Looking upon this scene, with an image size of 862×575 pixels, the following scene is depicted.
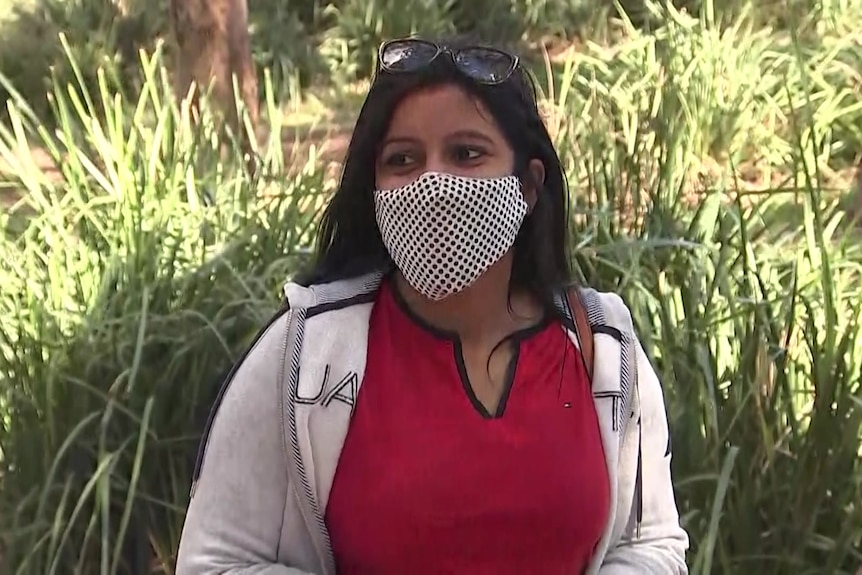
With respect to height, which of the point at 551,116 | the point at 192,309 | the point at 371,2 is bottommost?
the point at 192,309

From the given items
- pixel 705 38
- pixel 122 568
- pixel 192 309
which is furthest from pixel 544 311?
pixel 705 38

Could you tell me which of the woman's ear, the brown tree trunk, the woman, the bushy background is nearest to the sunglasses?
the woman

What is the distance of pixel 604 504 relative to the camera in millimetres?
1453

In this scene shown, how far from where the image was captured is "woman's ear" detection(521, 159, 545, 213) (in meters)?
1.52

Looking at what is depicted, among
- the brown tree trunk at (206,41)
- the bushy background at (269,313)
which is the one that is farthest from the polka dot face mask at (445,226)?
the brown tree trunk at (206,41)

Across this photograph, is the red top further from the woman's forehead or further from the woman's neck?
the woman's forehead

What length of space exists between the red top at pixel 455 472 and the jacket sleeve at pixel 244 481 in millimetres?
88

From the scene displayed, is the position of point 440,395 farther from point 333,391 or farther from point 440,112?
point 440,112

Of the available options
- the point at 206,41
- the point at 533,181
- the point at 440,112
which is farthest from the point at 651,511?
the point at 206,41

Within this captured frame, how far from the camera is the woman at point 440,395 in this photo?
137 centimetres

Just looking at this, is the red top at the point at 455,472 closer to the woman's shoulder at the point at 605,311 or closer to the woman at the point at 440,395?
the woman at the point at 440,395

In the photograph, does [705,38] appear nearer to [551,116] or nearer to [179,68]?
[551,116]

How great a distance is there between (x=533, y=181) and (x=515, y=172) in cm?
6

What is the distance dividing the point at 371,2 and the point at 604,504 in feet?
24.7
